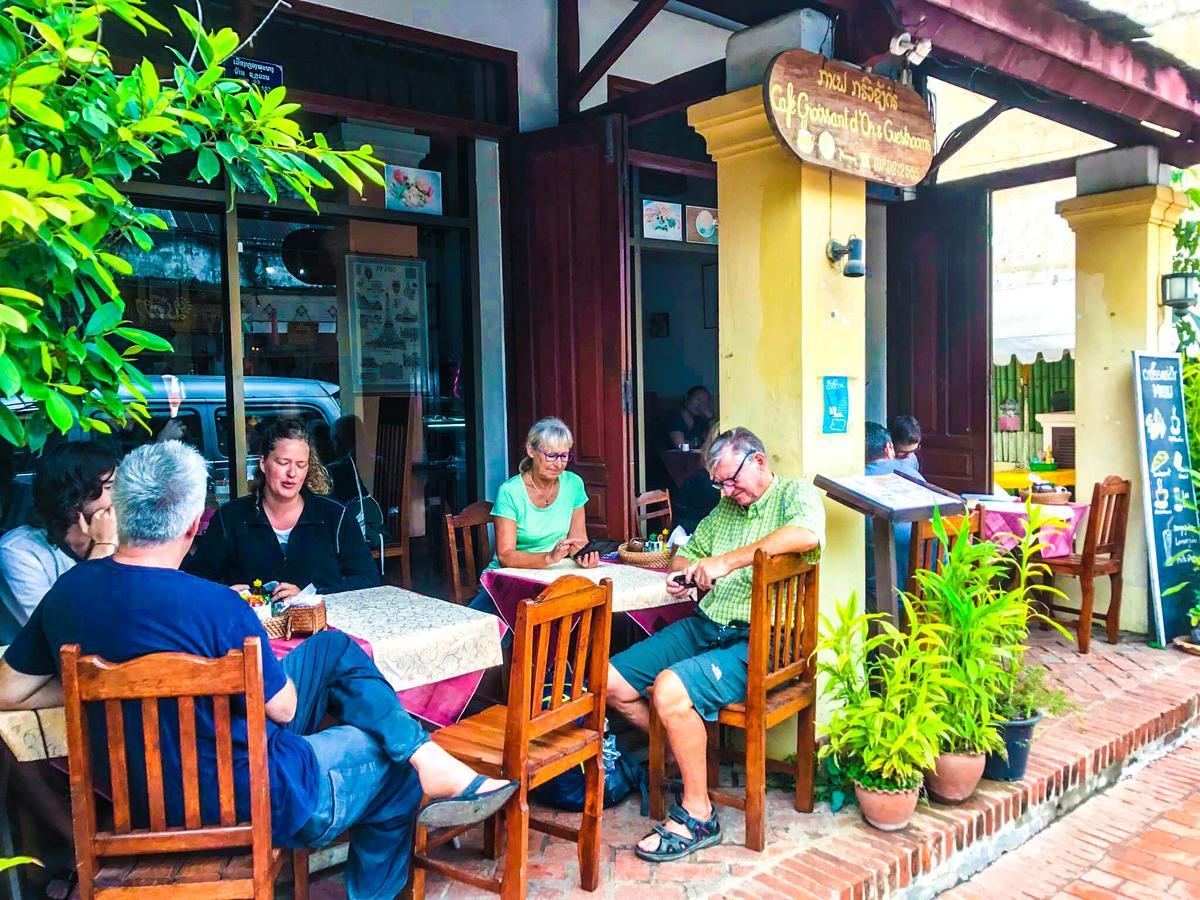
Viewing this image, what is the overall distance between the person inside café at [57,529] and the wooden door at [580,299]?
2.68 metres

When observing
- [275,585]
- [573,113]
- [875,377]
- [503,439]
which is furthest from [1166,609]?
[275,585]

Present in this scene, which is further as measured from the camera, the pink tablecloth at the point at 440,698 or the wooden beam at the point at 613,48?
the wooden beam at the point at 613,48

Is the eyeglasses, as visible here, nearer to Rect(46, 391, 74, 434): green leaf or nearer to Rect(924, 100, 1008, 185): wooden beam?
Rect(46, 391, 74, 434): green leaf

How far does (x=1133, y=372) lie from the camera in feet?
17.4

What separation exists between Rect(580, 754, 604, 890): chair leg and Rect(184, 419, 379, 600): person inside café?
4.07ft

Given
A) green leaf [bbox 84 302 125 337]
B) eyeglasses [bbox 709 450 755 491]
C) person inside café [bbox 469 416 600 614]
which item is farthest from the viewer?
person inside café [bbox 469 416 600 614]

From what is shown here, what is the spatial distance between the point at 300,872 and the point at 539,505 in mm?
1890

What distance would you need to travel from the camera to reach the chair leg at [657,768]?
313 centimetres

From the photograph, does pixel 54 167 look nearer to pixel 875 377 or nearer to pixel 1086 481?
pixel 1086 481

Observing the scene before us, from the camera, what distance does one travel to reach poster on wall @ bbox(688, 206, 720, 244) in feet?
21.9

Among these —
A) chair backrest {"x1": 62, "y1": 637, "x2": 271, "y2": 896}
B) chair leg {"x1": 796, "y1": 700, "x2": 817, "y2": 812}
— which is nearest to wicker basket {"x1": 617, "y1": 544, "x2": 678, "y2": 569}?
chair leg {"x1": 796, "y1": 700, "x2": 817, "y2": 812}

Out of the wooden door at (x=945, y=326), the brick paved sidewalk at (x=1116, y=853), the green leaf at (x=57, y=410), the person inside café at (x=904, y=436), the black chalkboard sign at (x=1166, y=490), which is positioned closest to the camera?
the green leaf at (x=57, y=410)

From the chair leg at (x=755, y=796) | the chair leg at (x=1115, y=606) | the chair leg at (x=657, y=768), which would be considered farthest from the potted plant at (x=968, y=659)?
the chair leg at (x=1115, y=606)

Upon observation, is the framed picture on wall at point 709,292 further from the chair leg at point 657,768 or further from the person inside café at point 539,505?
the chair leg at point 657,768
